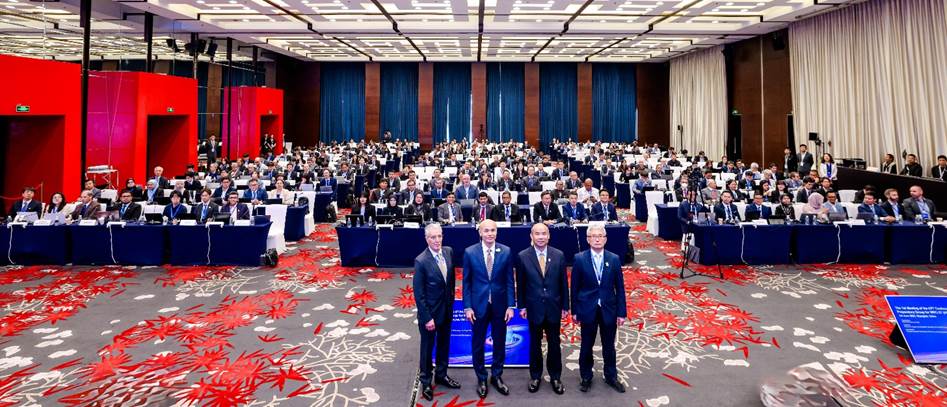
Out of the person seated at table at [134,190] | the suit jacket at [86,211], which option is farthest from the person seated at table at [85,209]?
the person seated at table at [134,190]

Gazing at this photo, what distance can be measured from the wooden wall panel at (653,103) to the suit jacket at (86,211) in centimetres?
2359

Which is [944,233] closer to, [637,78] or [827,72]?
[827,72]

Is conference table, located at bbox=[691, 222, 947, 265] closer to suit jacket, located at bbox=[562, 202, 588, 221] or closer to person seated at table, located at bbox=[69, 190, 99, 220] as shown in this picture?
suit jacket, located at bbox=[562, 202, 588, 221]

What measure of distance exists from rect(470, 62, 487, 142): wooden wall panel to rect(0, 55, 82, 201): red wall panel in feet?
58.4

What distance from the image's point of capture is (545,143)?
27.5 metres

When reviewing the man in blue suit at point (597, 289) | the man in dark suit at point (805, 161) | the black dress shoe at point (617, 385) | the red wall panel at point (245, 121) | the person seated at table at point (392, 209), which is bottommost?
the black dress shoe at point (617, 385)

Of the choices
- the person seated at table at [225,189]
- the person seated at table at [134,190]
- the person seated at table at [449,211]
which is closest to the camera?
the person seated at table at [449,211]

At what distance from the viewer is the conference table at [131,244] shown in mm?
8203

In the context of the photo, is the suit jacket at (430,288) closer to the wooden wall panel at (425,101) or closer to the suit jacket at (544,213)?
the suit jacket at (544,213)

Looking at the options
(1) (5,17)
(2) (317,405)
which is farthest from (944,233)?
(1) (5,17)

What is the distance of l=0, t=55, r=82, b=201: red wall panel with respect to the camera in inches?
427

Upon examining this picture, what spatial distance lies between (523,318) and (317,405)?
165 centimetres

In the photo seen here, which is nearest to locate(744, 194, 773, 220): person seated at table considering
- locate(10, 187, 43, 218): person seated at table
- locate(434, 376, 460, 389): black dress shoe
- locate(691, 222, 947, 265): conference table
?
locate(691, 222, 947, 265): conference table

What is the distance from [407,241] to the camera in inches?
325
